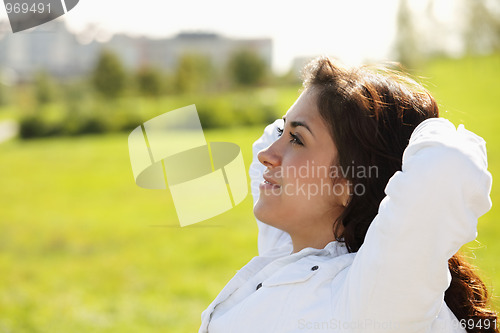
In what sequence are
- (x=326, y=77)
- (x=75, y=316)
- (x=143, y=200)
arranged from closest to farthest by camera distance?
(x=326, y=77) → (x=75, y=316) → (x=143, y=200)

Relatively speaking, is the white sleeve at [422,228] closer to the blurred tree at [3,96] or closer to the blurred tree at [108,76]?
the blurred tree at [108,76]

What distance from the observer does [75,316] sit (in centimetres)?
386

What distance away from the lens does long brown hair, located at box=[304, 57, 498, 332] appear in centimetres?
125

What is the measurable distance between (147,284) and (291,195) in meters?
3.57

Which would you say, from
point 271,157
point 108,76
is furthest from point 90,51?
point 271,157

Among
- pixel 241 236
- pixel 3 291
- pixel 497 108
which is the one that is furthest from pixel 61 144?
pixel 497 108

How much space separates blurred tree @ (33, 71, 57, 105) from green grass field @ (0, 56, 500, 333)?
3.99m

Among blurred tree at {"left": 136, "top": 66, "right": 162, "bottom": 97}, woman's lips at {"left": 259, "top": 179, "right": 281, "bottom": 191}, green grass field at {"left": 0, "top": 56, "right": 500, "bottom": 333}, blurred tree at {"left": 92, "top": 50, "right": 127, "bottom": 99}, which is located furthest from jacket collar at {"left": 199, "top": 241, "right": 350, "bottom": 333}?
blurred tree at {"left": 136, "top": 66, "right": 162, "bottom": 97}

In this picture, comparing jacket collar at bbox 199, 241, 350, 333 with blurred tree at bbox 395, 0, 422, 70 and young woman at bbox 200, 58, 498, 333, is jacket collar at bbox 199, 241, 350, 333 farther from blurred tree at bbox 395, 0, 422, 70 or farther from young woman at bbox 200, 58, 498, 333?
blurred tree at bbox 395, 0, 422, 70

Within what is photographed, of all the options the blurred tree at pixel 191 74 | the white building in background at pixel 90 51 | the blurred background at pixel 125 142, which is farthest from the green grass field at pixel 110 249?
the blurred tree at pixel 191 74

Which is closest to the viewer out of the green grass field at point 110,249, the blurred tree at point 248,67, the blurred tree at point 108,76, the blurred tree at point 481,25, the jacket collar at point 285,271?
the jacket collar at point 285,271

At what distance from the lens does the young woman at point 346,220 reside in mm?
953

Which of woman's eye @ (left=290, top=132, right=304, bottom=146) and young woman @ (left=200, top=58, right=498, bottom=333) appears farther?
woman's eye @ (left=290, top=132, right=304, bottom=146)

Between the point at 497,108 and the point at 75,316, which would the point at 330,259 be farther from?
the point at 497,108
